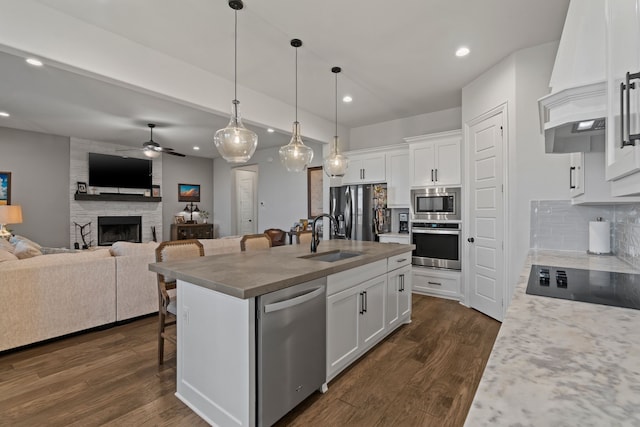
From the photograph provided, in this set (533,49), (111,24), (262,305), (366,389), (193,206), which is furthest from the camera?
(193,206)

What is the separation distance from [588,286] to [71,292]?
4.00m

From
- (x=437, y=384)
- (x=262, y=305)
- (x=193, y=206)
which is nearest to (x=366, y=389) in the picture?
(x=437, y=384)

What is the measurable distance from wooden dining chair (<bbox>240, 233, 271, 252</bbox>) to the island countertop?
0.54 m

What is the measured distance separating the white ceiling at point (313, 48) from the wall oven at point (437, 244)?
6.21 ft

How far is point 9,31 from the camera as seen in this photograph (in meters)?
2.21

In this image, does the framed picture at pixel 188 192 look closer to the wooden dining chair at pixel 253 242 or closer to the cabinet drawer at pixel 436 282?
the wooden dining chair at pixel 253 242

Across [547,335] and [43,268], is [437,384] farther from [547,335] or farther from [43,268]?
A: [43,268]

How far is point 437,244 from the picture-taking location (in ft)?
14.3

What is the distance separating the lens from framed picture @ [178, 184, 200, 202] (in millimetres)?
8398

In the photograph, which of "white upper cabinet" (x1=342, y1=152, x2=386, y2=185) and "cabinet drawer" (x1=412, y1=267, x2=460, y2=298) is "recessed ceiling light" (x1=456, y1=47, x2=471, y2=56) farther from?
"cabinet drawer" (x1=412, y1=267, x2=460, y2=298)

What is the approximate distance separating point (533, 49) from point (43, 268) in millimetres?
5190

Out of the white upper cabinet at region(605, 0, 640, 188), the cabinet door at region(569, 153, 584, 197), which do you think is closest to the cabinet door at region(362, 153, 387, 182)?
the cabinet door at region(569, 153, 584, 197)

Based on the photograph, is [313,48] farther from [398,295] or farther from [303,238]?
[398,295]

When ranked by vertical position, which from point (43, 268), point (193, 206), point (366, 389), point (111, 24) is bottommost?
point (366, 389)
